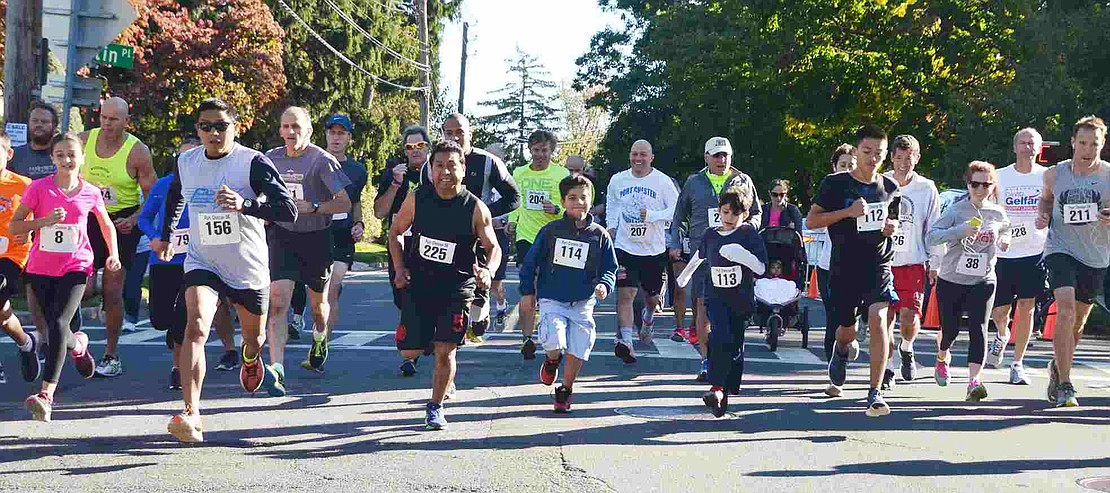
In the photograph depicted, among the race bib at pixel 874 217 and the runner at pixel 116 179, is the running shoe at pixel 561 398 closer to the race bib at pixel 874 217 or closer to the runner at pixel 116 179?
the race bib at pixel 874 217

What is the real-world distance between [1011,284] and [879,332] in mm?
2818

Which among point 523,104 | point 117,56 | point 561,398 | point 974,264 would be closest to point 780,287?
point 974,264

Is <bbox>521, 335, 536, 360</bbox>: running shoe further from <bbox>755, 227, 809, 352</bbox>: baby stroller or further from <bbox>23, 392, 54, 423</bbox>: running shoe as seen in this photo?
<bbox>23, 392, 54, 423</bbox>: running shoe

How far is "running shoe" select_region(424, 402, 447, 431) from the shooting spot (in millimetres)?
8344

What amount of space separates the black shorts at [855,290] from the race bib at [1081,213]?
1.42m

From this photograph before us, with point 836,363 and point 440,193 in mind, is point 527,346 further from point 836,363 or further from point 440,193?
point 440,193

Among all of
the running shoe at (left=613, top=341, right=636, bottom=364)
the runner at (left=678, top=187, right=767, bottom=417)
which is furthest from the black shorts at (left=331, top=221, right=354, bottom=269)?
the runner at (left=678, top=187, right=767, bottom=417)

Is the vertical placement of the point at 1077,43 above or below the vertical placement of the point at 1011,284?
above

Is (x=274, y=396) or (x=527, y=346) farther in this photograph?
(x=527, y=346)

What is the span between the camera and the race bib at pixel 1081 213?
32.5ft

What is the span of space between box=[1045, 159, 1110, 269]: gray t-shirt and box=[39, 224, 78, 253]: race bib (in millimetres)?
6581

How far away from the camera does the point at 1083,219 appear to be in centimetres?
991

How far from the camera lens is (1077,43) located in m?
27.4

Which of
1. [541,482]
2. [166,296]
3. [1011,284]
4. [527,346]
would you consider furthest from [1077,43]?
[541,482]
